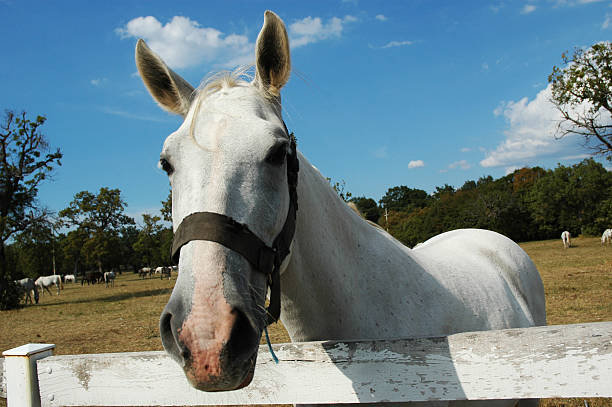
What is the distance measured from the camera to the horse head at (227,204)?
1.07 metres

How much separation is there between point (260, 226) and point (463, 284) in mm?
1618

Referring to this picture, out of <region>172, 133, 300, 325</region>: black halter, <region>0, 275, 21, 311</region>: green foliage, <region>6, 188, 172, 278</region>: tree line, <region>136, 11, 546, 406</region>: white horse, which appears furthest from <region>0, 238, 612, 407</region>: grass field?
<region>6, 188, 172, 278</region>: tree line

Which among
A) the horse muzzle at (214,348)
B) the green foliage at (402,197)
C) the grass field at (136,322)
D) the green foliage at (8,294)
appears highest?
the green foliage at (402,197)

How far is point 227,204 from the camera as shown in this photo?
125cm

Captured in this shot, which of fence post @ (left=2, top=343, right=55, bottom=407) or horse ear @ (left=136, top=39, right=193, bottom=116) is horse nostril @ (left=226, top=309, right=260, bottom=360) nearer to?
horse ear @ (left=136, top=39, right=193, bottom=116)

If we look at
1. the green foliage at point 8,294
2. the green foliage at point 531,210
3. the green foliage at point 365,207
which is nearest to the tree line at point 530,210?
the green foliage at point 531,210

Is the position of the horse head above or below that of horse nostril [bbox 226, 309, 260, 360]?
above

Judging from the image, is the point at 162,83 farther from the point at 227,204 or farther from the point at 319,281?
the point at 319,281

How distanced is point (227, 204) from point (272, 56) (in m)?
0.85

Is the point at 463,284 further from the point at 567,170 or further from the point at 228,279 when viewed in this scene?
the point at 567,170

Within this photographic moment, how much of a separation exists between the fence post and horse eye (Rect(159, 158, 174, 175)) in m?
1.14

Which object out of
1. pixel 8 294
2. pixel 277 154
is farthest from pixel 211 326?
pixel 8 294

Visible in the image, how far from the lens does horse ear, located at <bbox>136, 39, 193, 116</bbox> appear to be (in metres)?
1.87

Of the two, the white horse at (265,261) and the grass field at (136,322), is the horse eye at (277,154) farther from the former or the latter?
the grass field at (136,322)
